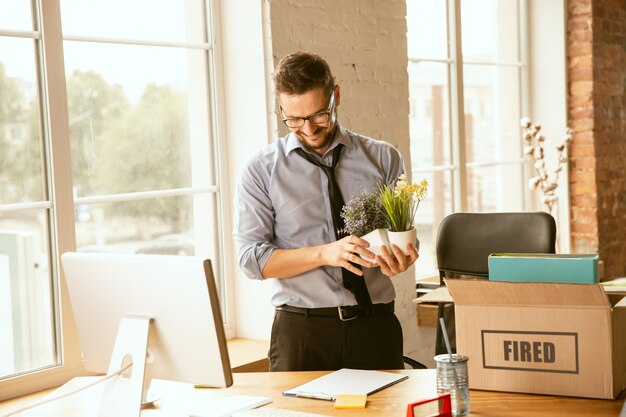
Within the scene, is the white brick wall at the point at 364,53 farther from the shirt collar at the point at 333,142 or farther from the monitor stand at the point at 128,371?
the monitor stand at the point at 128,371

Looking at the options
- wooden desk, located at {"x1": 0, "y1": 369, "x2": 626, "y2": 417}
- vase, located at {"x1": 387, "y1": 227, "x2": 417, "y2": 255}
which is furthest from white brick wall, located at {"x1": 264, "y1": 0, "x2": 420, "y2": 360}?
wooden desk, located at {"x1": 0, "y1": 369, "x2": 626, "y2": 417}

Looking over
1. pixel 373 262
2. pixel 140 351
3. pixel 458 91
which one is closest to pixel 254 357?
pixel 373 262

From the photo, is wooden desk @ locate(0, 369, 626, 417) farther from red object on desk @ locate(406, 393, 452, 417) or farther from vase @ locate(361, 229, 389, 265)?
vase @ locate(361, 229, 389, 265)

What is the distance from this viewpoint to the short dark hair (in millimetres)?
2471

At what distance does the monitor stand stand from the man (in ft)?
2.18

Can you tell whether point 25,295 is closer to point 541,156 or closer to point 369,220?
point 369,220

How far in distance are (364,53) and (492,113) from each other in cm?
A: 184

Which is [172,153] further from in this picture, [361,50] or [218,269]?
[361,50]

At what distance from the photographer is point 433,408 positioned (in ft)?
6.09

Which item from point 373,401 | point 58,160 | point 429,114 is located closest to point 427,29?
point 429,114

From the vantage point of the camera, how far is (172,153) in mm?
3395

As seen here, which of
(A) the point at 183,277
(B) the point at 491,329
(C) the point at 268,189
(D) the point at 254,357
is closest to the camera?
(A) the point at 183,277

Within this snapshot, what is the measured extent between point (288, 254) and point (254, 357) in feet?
2.71

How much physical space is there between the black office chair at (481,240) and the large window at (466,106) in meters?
1.30
